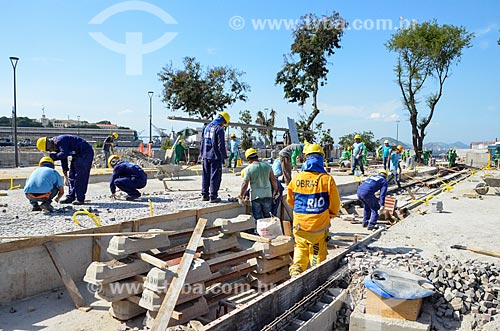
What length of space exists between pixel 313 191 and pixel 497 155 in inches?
1299

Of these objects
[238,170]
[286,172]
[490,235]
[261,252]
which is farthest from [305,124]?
[261,252]

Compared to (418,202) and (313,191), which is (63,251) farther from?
(418,202)

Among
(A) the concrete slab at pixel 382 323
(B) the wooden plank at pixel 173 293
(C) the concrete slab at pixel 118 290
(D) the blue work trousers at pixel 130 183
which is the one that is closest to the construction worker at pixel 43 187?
(D) the blue work trousers at pixel 130 183

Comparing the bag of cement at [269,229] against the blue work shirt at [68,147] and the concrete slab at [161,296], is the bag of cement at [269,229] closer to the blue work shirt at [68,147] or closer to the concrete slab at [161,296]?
the concrete slab at [161,296]

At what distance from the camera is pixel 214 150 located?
7203mm

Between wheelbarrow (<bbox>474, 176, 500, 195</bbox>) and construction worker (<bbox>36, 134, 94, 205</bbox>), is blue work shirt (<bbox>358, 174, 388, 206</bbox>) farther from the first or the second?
wheelbarrow (<bbox>474, 176, 500, 195</bbox>)

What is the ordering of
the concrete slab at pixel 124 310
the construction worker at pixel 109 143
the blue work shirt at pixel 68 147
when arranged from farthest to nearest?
1. the construction worker at pixel 109 143
2. the blue work shirt at pixel 68 147
3. the concrete slab at pixel 124 310

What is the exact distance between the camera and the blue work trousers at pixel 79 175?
7059 mm

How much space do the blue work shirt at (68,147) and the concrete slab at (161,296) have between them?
4.09 m

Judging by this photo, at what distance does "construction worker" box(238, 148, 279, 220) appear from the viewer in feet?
22.4

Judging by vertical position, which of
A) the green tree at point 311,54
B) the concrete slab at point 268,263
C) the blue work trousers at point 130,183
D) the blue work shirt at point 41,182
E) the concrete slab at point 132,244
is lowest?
the concrete slab at point 268,263

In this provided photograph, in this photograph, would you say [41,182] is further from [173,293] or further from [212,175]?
[173,293]

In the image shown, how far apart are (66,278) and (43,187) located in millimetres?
2103

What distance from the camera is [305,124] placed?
99.5 feet
